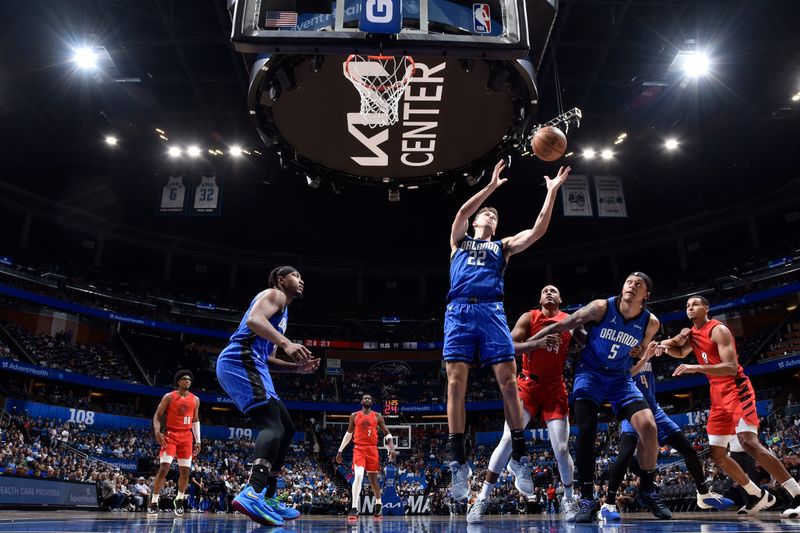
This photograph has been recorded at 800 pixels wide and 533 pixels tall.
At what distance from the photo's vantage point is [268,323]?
174 inches

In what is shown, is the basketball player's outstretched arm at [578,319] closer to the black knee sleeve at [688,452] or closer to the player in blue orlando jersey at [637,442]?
the player in blue orlando jersey at [637,442]

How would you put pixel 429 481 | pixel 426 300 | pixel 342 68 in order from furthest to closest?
1. pixel 426 300
2. pixel 429 481
3. pixel 342 68

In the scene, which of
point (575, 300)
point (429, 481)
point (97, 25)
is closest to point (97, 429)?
point (429, 481)

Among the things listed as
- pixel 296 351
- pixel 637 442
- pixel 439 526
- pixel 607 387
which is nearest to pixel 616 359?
pixel 607 387

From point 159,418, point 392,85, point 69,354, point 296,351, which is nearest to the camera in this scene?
point 296,351

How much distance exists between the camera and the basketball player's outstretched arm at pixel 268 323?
409 cm

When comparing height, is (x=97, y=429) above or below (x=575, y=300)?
below

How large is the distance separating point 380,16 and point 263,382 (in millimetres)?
3686

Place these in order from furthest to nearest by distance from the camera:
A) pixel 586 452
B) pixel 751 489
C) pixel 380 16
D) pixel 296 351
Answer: pixel 751 489 → pixel 380 16 → pixel 586 452 → pixel 296 351

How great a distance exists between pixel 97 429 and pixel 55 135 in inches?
499

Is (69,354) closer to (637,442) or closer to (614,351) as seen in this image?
(637,442)

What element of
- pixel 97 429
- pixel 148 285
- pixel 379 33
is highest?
pixel 148 285

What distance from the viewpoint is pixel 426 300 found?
123 feet

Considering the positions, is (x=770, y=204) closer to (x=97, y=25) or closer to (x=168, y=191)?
(x=168, y=191)
